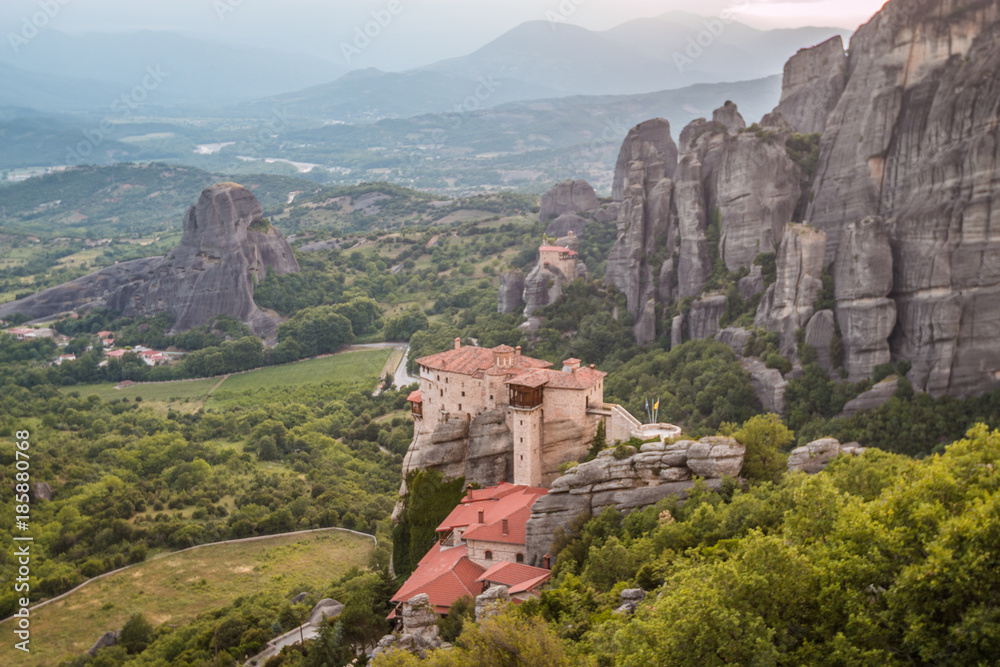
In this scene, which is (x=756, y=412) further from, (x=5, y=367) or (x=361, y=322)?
(x=5, y=367)

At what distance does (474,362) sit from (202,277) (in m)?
81.8

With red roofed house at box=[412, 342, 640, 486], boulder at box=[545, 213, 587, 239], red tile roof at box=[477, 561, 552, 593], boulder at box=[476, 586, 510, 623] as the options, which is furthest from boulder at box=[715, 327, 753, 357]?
boulder at box=[545, 213, 587, 239]

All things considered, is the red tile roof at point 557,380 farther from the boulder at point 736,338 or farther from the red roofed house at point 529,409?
the boulder at point 736,338

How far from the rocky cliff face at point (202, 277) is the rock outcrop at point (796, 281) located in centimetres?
7383

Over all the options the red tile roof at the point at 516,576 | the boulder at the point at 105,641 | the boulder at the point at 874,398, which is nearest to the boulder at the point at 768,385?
the boulder at the point at 874,398

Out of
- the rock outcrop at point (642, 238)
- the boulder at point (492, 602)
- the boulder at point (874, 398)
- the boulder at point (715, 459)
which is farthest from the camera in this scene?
the rock outcrop at point (642, 238)

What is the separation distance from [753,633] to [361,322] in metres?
101

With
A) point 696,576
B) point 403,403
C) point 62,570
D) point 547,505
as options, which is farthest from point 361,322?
point 696,576

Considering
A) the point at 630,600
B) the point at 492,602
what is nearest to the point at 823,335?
the point at 630,600

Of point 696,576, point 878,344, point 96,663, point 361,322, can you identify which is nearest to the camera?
point 696,576

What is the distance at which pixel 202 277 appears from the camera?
12069 centimetres

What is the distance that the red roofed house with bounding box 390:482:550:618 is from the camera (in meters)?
37.3

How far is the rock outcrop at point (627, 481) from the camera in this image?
39.2 m

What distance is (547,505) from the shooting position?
39938 millimetres
